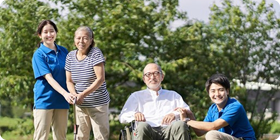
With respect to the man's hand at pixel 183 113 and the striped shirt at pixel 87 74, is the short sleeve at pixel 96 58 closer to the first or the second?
the striped shirt at pixel 87 74

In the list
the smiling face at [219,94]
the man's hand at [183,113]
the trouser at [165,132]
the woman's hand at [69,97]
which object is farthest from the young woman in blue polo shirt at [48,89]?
the smiling face at [219,94]

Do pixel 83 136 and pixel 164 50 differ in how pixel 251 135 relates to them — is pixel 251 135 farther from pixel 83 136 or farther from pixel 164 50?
pixel 164 50

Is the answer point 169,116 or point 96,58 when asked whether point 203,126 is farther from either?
point 96,58

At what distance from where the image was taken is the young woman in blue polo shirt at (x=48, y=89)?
4.93 meters

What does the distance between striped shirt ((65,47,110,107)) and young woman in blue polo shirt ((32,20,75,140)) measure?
0.53 ft

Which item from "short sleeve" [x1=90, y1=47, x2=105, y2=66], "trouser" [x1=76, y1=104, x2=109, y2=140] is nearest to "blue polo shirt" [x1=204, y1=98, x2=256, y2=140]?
"trouser" [x1=76, y1=104, x2=109, y2=140]

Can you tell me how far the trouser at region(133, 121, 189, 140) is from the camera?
4348 mm

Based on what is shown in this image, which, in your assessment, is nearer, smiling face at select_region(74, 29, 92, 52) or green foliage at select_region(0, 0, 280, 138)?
smiling face at select_region(74, 29, 92, 52)

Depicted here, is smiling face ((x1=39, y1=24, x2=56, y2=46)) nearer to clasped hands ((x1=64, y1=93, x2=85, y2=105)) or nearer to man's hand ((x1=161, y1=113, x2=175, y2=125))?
clasped hands ((x1=64, y1=93, x2=85, y2=105))

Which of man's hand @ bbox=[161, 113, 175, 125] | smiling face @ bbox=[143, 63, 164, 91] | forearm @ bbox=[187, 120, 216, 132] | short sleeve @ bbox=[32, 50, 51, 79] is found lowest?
forearm @ bbox=[187, 120, 216, 132]

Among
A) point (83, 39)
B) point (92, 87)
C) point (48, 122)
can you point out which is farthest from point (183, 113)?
point (48, 122)

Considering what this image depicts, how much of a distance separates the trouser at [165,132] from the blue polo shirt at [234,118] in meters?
0.38

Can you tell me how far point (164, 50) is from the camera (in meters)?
9.87

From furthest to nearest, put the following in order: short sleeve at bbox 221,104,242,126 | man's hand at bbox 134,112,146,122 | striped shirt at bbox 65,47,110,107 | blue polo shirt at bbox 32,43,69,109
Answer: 1. blue polo shirt at bbox 32,43,69,109
2. striped shirt at bbox 65,47,110,107
3. man's hand at bbox 134,112,146,122
4. short sleeve at bbox 221,104,242,126
